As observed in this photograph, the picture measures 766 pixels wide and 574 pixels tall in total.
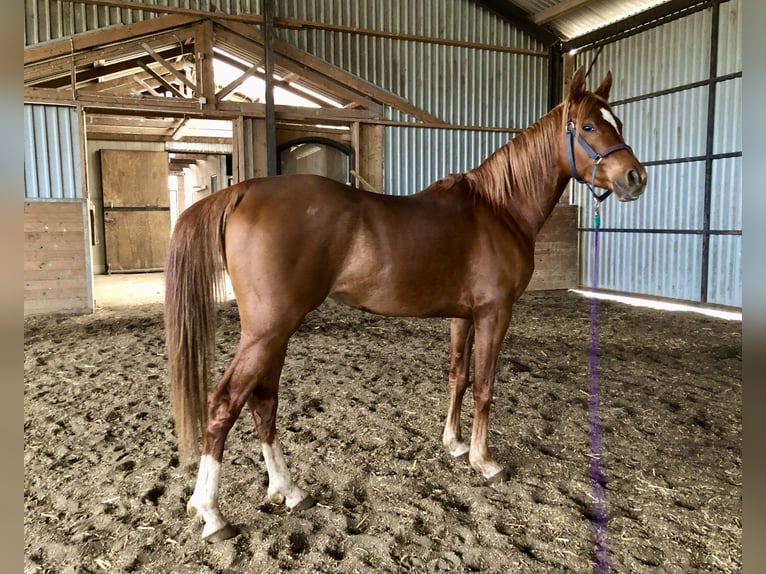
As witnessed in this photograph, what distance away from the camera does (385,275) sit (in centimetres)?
223

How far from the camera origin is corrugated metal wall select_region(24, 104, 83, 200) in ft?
21.6

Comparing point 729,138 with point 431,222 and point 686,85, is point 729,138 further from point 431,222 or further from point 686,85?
point 431,222

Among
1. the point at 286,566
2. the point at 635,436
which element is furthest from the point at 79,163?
the point at 635,436

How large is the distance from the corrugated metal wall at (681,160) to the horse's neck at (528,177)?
5.47m

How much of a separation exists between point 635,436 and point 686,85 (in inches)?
281

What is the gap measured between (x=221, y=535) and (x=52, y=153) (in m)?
6.65

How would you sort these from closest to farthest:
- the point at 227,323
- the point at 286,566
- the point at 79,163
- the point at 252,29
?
the point at 286,566, the point at 227,323, the point at 79,163, the point at 252,29

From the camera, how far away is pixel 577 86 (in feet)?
8.05

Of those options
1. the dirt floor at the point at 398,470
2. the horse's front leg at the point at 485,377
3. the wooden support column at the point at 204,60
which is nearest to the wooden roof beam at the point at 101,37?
the wooden support column at the point at 204,60

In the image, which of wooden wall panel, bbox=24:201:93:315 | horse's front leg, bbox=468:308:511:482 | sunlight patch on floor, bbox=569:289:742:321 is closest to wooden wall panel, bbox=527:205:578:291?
sunlight patch on floor, bbox=569:289:742:321

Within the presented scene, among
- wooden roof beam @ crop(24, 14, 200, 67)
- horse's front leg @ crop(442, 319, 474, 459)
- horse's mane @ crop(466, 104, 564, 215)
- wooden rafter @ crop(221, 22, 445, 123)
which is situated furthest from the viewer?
wooden rafter @ crop(221, 22, 445, 123)

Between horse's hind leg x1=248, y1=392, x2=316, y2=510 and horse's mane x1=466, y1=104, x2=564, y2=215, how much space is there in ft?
4.68

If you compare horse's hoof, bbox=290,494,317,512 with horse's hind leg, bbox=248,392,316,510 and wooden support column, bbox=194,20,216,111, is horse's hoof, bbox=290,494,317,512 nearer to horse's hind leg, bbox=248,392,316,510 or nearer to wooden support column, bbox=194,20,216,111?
horse's hind leg, bbox=248,392,316,510

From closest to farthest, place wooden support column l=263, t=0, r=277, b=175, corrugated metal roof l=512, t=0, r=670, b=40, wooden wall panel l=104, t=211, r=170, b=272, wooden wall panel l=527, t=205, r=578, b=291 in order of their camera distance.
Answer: wooden support column l=263, t=0, r=277, b=175 → corrugated metal roof l=512, t=0, r=670, b=40 → wooden wall panel l=527, t=205, r=578, b=291 → wooden wall panel l=104, t=211, r=170, b=272
